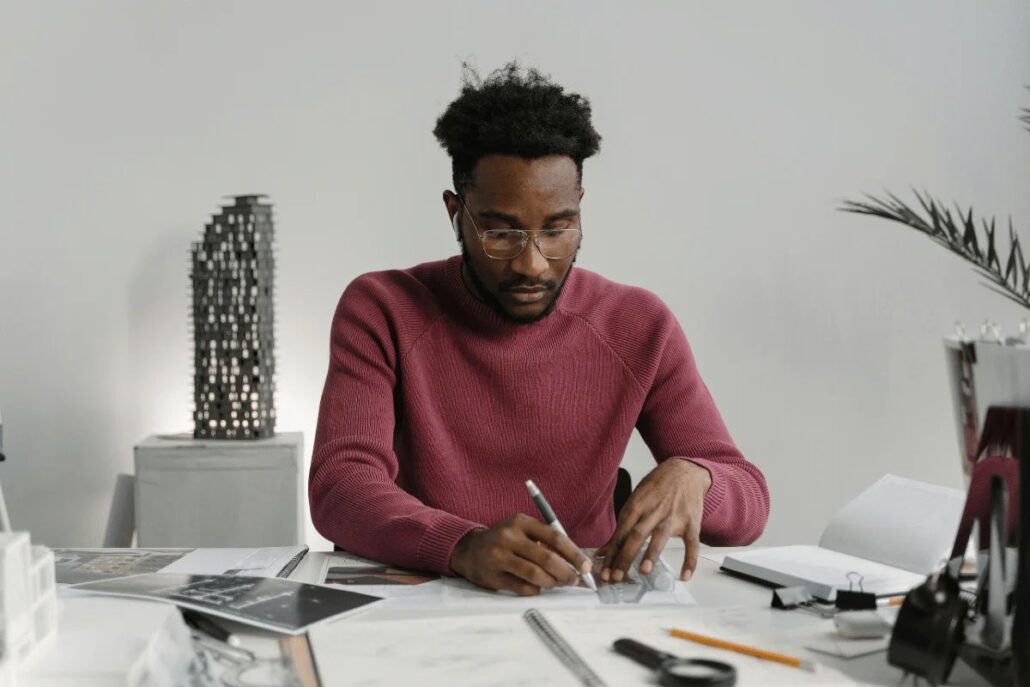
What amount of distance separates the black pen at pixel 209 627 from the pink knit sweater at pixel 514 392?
24.4 inches

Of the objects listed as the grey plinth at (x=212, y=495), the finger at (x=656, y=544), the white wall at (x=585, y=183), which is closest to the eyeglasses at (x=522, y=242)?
the finger at (x=656, y=544)

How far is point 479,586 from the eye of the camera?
123cm

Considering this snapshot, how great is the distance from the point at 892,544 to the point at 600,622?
47cm

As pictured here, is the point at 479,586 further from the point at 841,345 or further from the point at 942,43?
the point at 942,43

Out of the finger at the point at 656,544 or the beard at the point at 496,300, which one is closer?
the finger at the point at 656,544

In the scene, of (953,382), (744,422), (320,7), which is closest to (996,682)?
(953,382)

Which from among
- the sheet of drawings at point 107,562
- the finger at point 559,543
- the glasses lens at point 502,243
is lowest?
the sheet of drawings at point 107,562

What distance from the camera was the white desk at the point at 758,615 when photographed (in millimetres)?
906

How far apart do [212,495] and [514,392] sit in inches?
45.3

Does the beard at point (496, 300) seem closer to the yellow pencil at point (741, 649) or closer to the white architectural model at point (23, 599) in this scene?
the yellow pencil at point (741, 649)

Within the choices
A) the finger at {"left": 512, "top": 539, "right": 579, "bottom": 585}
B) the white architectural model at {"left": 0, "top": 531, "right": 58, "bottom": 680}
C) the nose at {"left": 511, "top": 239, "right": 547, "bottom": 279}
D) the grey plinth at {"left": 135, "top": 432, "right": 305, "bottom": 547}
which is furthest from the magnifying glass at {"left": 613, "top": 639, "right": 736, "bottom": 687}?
A: the grey plinth at {"left": 135, "top": 432, "right": 305, "bottom": 547}

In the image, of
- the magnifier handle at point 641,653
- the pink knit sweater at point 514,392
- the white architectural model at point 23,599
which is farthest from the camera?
the pink knit sweater at point 514,392

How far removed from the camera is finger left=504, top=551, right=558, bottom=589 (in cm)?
117

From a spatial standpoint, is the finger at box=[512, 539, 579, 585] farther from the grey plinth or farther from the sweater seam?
the grey plinth
